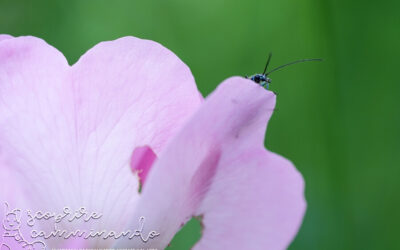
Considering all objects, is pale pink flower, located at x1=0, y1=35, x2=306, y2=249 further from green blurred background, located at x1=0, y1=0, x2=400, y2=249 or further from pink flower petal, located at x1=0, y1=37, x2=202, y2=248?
green blurred background, located at x1=0, y1=0, x2=400, y2=249

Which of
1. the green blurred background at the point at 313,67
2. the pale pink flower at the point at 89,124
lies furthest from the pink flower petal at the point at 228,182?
the green blurred background at the point at 313,67

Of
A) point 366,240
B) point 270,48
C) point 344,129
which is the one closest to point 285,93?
point 270,48

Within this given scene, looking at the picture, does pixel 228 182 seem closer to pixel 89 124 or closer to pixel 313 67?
pixel 89 124

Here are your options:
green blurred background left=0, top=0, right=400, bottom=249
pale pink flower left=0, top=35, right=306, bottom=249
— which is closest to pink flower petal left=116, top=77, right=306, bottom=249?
pale pink flower left=0, top=35, right=306, bottom=249

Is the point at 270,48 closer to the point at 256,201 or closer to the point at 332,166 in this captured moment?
the point at 332,166

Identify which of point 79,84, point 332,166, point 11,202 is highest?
point 79,84
